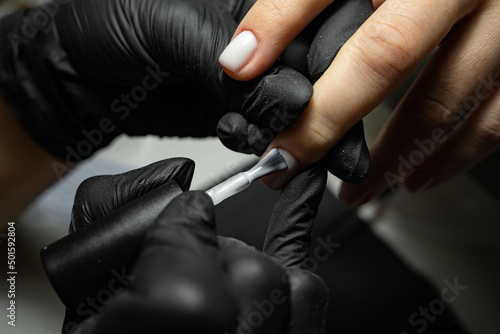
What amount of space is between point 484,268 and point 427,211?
19cm

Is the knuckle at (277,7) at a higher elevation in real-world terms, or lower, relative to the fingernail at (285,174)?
higher

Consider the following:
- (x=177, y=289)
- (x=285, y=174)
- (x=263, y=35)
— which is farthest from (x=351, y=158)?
(x=177, y=289)

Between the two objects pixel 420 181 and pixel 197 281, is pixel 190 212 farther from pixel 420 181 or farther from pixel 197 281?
pixel 420 181

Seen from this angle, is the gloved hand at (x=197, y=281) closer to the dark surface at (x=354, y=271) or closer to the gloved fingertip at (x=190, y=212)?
the gloved fingertip at (x=190, y=212)

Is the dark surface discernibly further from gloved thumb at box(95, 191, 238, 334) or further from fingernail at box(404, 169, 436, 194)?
gloved thumb at box(95, 191, 238, 334)

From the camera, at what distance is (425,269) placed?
1012 millimetres

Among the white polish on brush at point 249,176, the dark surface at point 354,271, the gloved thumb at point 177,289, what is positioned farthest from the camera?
the dark surface at point 354,271

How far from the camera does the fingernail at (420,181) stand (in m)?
0.83

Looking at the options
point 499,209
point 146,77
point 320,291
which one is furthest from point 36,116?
point 499,209

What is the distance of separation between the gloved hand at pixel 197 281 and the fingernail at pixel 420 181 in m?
0.41

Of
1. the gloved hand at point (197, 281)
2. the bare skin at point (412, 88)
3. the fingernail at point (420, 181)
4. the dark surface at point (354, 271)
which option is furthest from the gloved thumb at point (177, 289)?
the fingernail at point (420, 181)

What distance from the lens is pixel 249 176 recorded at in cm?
52

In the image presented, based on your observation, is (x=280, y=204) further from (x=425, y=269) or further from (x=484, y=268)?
(x=484, y=268)

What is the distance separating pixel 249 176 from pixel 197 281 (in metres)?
0.19
